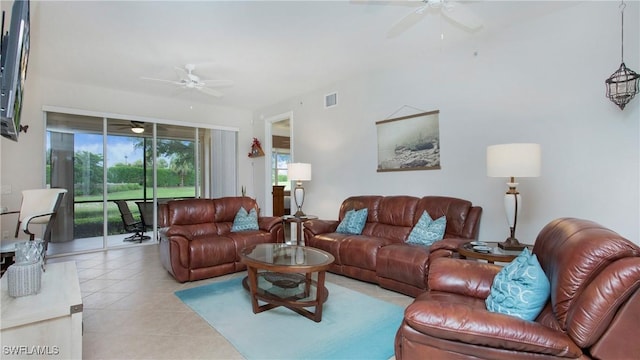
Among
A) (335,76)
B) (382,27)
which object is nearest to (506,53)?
(382,27)

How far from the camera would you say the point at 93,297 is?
124 inches

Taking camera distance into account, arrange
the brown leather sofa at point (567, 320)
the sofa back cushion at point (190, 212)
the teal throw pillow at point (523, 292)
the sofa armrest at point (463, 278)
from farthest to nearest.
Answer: the sofa back cushion at point (190, 212) → the sofa armrest at point (463, 278) → the teal throw pillow at point (523, 292) → the brown leather sofa at point (567, 320)

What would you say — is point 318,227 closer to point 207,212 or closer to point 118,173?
point 207,212

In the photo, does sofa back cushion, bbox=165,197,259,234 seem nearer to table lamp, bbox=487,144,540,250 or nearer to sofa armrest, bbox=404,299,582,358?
table lamp, bbox=487,144,540,250

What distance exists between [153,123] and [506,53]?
223 inches

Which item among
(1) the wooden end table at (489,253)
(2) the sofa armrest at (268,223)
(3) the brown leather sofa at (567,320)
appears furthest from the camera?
(2) the sofa armrest at (268,223)

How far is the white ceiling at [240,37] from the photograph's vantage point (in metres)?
2.88

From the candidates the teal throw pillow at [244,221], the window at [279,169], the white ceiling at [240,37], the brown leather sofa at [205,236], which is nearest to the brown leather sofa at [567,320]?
the white ceiling at [240,37]

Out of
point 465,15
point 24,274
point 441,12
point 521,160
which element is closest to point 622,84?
point 521,160

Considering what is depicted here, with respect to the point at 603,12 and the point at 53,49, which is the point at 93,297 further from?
the point at 603,12

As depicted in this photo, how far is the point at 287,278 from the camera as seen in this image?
320 cm

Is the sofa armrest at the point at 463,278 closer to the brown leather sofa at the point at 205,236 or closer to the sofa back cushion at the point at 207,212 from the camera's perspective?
the brown leather sofa at the point at 205,236

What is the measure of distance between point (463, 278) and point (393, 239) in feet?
5.67

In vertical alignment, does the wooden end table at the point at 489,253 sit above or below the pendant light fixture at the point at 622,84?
below
